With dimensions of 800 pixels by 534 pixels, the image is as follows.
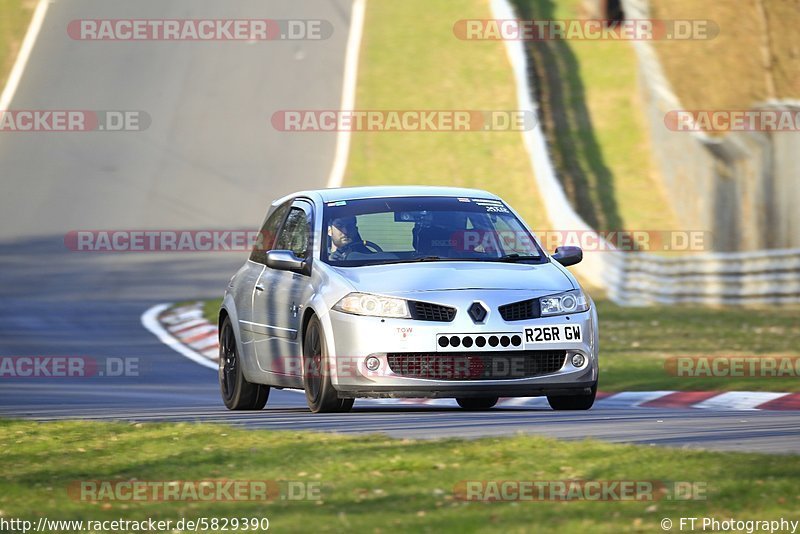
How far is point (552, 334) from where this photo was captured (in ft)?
36.9

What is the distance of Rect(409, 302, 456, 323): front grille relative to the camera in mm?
11062

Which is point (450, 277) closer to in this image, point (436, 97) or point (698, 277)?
point (698, 277)

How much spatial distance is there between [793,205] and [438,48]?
19.3 m

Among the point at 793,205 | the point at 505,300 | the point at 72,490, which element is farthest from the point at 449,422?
the point at 793,205

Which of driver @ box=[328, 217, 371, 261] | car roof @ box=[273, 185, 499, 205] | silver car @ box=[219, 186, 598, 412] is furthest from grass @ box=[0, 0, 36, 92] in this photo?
driver @ box=[328, 217, 371, 261]

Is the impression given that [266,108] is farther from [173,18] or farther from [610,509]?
[610,509]

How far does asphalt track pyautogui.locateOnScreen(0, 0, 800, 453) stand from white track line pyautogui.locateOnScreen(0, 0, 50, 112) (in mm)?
228

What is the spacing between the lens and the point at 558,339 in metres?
11.3

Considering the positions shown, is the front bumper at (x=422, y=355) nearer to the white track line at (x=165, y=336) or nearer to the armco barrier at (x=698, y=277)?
the white track line at (x=165, y=336)

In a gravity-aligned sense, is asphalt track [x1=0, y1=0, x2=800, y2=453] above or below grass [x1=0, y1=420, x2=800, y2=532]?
above

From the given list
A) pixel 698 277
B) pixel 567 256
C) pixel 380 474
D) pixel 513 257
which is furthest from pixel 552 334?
pixel 698 277

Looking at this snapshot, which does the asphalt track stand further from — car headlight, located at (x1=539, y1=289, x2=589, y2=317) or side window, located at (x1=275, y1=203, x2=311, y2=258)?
side window, located at (x1=275, y1=203, x2=311, y2=258)

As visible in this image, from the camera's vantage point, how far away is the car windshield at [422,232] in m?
11.9

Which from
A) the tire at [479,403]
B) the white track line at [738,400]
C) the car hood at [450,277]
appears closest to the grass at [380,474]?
the car hood at [450,277]
